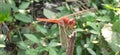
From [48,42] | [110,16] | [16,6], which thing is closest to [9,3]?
[16,6]

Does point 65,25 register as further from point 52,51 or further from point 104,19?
point 104,19

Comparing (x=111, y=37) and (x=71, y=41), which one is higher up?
(x=71, y=41)

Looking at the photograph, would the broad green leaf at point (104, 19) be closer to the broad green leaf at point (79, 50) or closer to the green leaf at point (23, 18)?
the broad green leaf at point (79, 50)

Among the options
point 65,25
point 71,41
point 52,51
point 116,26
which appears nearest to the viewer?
point 71,41

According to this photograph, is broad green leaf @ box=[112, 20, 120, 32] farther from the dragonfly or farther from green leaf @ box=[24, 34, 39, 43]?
green leaf @ box=[24, 34, 39, 43]

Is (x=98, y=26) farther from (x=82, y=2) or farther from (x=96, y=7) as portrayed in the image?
(x=82, y=2)

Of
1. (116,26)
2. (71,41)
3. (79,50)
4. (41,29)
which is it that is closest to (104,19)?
(116,26)

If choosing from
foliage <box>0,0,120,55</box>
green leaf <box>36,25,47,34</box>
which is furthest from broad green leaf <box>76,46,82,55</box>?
green leaf <box>36,25,47,34</box>

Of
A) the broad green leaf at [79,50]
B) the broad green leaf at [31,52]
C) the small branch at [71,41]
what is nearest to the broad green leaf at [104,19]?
the broad green leaf at [79,50]

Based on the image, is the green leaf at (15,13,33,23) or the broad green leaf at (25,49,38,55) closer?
the broad green leaf at (25,49,38,55)
